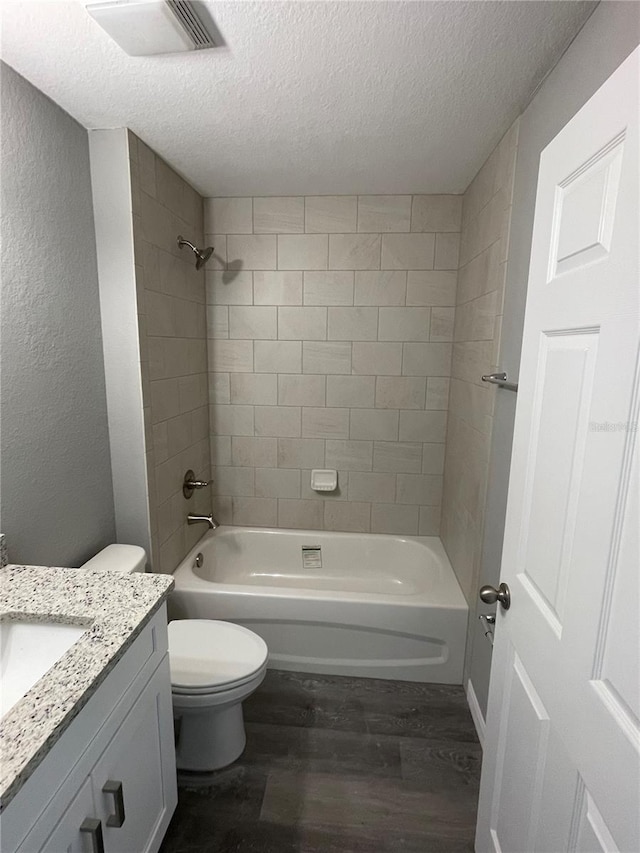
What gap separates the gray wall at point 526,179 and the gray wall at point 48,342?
163cm

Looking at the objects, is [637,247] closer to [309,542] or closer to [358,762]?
[358,762]

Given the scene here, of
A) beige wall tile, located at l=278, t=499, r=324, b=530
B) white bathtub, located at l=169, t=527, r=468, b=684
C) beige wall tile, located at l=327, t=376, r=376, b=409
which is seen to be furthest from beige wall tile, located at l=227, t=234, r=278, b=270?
white bathtub, located at l=169, t=527, r=468, b=684

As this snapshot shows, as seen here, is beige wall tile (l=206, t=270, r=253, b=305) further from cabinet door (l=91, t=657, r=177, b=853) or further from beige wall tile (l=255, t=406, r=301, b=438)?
cabinet door (l=91, t=657, r=177, b=853)

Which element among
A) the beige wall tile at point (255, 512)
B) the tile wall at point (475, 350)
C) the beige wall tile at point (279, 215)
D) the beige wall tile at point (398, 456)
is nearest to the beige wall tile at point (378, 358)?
the tile wall at point (475, 350)

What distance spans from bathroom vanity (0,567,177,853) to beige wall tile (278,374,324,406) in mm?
1568

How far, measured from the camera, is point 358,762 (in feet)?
5.44

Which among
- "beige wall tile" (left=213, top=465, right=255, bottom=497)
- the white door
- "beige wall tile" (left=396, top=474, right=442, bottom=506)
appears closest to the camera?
the white door

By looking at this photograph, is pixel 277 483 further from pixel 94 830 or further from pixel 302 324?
pixel 94 830

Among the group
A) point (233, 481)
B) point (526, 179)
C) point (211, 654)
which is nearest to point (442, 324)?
point (526, 179)

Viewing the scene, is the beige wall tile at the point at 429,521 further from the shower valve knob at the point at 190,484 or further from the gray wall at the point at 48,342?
the gray wall at the point at 48,342

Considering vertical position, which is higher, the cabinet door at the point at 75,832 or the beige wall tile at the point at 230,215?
the beige wall tile at the point at 230,215

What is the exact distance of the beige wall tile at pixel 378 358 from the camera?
99.6 inches

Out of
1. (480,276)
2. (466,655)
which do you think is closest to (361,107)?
(480,276)

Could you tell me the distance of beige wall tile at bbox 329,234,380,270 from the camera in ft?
7.97
